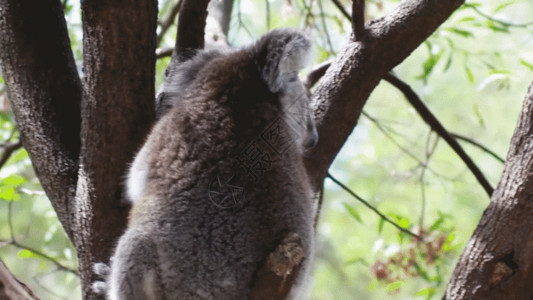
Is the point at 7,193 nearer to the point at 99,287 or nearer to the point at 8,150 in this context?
the point at 8,150

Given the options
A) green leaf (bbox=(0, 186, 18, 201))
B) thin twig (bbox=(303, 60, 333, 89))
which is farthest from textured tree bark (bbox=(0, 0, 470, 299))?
green leaf (bbox=(0, 186, 18, 201))

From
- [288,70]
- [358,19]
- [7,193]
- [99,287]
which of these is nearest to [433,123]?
[358,19]

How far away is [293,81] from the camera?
2.48m

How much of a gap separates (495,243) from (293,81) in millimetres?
945

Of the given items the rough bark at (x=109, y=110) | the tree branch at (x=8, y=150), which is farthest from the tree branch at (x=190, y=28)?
the tree branch at (x=8, y=150)

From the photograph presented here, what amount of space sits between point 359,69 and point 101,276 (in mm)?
1292

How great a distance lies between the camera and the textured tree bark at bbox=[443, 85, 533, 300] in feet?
7.41

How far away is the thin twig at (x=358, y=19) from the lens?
261cm

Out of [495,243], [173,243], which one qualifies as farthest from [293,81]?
[495,243]

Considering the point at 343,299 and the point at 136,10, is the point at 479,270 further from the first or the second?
the point at 343,299

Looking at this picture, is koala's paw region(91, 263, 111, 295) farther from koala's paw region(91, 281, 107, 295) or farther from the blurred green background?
the blurred green background

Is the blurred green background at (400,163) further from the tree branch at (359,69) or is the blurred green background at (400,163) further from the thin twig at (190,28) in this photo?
the thin twig at (190,28)

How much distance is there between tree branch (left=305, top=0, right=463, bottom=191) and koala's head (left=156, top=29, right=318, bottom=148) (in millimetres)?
93

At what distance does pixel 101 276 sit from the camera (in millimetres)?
2219
